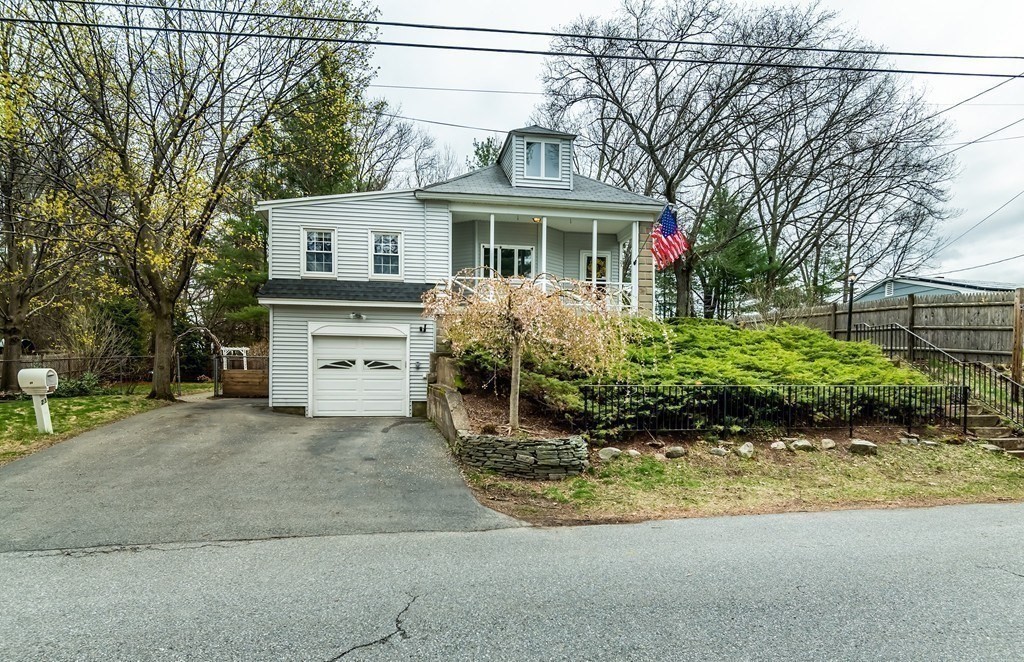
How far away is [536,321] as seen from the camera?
7746 mm

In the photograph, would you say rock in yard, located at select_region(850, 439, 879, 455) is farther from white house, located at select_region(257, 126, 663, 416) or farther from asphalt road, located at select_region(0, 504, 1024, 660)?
white house, located at select_region(257, 126, 663, 416)

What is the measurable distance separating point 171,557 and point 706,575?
4.73 meters

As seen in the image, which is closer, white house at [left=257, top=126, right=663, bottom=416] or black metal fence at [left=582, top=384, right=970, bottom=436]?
black metal fence at [left=582, top=384, right=970, bottom=436]

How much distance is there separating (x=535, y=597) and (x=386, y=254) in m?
11.6

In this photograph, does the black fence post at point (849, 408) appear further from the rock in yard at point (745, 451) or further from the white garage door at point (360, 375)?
the white garage door at point (360, 375)

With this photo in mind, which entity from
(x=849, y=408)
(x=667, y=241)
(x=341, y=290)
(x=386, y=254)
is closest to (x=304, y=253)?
(x=341, y=290)

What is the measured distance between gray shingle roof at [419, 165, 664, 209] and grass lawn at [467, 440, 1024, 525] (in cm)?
875

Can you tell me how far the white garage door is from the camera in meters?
13.5

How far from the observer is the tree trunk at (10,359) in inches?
611

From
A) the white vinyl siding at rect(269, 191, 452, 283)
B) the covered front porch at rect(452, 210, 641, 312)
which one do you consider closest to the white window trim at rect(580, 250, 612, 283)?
the covered front porch at rect(452, 210, 641, 312)

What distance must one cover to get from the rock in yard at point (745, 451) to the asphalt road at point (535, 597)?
263cm

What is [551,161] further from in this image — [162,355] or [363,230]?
[162,355]

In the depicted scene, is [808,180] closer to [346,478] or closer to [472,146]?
[472,146]

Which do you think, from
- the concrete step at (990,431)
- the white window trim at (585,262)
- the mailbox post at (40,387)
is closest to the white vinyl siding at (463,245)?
the white window trim at (585,262)
